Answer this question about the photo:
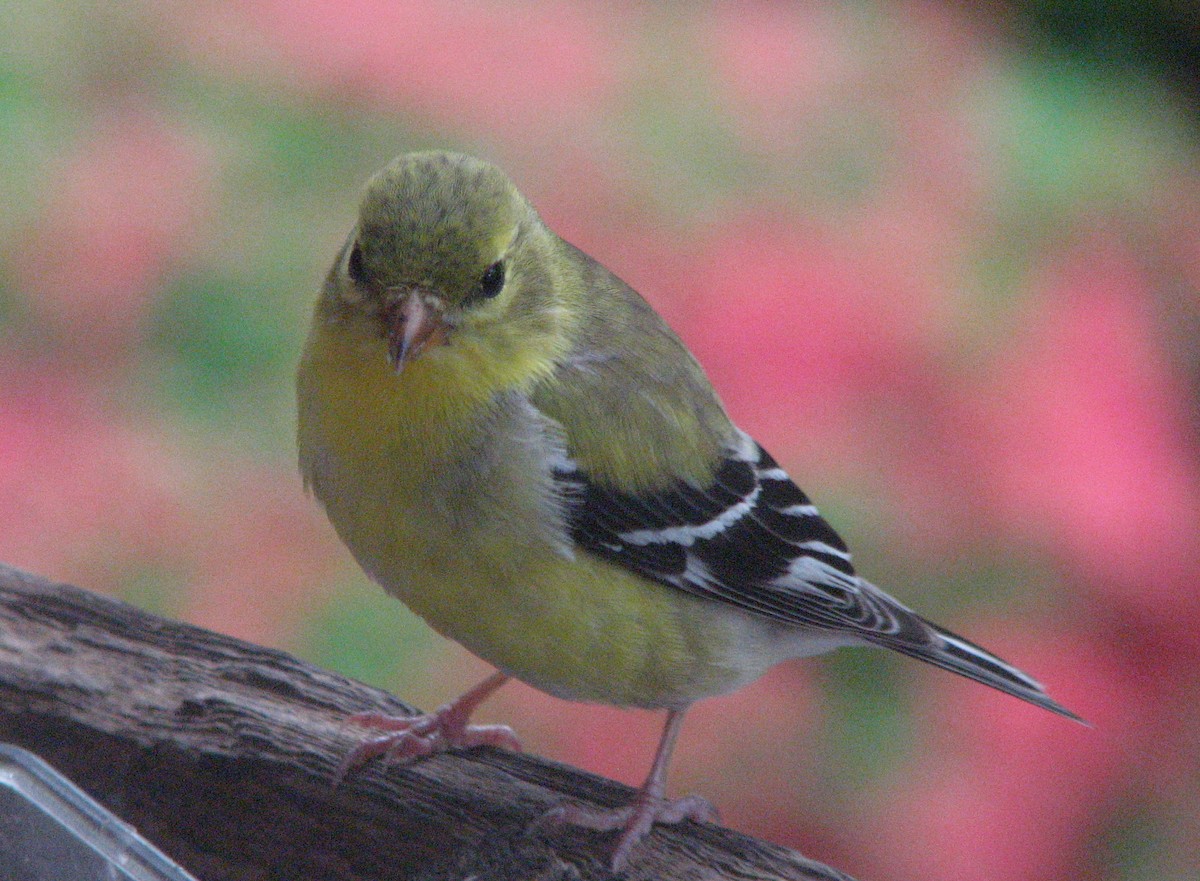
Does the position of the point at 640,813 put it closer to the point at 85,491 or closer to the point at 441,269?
the point at 441,269

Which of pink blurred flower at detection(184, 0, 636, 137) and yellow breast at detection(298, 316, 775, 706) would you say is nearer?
yellow breast at detection(298, 316, 775, 706)

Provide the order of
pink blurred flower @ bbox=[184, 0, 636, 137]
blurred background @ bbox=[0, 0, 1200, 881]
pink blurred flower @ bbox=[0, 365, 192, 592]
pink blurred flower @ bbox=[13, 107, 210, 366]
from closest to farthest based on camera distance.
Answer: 1. blurred background @ bbox=[0, 0, 1200, 881]
2. pink blurred flower @ bbox=[0, 365, 192, 592]
3. pink blurred flower @ bbox=[13, 107, 210, 366]
4. pink blurred flower @ bbox=[184, 0, 636, 137]

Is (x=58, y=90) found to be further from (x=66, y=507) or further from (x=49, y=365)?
(x=66, y=507)

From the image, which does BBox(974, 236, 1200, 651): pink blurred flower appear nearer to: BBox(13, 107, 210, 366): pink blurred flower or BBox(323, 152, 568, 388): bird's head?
BBox(323, 152, 568, 388): bird's head

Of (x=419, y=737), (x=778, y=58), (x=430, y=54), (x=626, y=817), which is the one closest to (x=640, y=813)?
(x=626, y=817)

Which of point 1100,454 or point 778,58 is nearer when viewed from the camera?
point 1100,454

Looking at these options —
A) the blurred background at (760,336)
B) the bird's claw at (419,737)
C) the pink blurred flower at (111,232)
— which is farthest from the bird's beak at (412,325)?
the pink blurred flower at (111,232)

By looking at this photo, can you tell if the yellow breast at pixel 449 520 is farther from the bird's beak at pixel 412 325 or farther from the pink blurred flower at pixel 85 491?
the pink blurred flower at pixel 85 491

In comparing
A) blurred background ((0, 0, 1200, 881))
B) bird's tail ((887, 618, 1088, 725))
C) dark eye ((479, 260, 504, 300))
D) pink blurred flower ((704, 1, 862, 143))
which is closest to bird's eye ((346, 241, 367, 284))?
dark eye ((479, 260, 504, 300))
